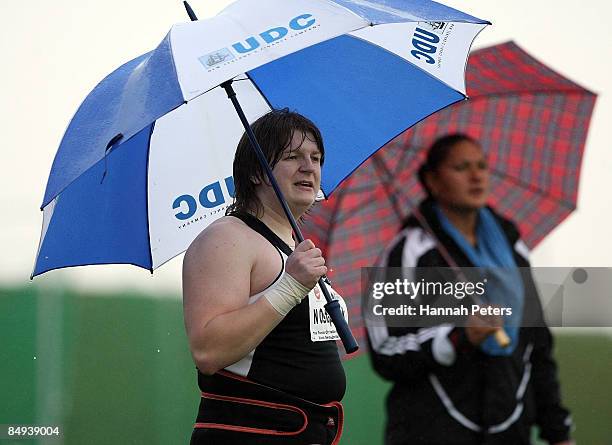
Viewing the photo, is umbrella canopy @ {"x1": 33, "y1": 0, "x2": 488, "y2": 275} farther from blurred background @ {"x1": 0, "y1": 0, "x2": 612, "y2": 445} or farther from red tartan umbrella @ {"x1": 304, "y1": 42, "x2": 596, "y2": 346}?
blurred background @ {"x1": 0, "y1": 0, "x2": 612, "y2": 445}

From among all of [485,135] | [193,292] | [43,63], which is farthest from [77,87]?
[193,292]

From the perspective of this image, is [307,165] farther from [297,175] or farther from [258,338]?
[258,338]

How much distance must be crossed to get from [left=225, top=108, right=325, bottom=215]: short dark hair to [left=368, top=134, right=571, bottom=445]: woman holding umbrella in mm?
875

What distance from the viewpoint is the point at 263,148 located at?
1.85 metres

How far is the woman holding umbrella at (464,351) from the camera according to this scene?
2.62 metres

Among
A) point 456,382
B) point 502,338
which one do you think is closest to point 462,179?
point 502,338

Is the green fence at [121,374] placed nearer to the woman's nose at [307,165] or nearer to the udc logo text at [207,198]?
the udc logo text at [207,198]

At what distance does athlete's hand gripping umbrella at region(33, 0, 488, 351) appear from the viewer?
203 cm

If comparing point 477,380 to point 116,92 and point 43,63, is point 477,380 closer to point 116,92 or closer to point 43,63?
point 116,92

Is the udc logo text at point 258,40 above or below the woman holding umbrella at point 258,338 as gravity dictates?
above

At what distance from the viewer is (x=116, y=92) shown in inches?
73.4

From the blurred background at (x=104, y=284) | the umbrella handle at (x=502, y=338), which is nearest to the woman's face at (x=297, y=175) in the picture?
the umbrella handle at (x=502, y=338)

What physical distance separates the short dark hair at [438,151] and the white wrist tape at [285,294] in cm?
114

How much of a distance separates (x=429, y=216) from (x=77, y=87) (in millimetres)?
1190
